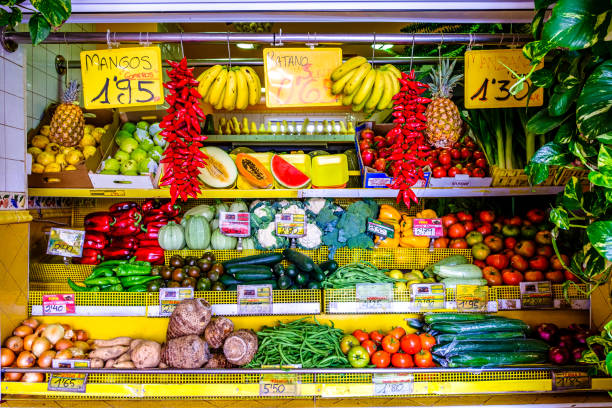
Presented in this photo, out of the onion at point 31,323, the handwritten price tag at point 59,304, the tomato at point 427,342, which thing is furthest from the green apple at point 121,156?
the tomato at point 427,342

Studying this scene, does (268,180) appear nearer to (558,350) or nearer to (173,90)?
(173,90)

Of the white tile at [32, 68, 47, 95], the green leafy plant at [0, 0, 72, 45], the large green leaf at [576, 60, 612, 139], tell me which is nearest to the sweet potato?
the green leafy plant at [0, 0, 72, 45]

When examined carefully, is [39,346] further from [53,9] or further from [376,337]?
[376,337]

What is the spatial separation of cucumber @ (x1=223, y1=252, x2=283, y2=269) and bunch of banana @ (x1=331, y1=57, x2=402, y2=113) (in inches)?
57.8

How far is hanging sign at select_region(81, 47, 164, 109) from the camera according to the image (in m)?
2.57

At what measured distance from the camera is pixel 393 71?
9.25ft

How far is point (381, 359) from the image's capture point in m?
2.78

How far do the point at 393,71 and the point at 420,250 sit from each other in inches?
65.0

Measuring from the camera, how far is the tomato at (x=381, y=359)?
9.09 ft

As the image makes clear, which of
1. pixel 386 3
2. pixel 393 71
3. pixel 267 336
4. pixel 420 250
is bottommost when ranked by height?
pixel 267 336

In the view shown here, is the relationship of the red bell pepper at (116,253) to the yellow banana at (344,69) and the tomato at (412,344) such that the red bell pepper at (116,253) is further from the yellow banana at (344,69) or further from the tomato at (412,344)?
the tomato at (412,344)

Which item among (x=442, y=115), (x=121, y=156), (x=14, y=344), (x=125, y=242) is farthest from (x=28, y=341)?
(x=442, y=115)

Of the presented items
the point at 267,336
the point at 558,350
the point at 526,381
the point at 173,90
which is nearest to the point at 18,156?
the point at 173,90

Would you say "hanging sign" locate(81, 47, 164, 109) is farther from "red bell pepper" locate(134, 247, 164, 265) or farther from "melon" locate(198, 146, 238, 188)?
"red bell pepper" locate(134, 247, 164, 265)
